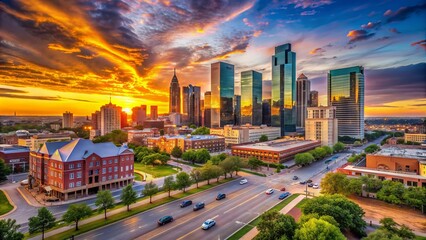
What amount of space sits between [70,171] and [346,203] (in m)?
59.2

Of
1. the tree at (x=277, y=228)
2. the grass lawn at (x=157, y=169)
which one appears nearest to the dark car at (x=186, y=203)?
the tree at (x=277, y=228)

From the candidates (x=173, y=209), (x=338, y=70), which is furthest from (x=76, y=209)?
(x=338, y=70)

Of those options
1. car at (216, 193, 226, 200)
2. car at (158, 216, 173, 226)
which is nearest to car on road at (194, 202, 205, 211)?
car at (216, 193, 226, 200)

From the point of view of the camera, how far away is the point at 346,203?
37.0 meters

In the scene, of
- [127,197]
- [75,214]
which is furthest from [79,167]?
[75,214]

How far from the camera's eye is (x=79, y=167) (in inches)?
2256

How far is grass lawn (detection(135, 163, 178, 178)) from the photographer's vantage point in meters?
79.4

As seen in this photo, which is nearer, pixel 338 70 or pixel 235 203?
pixel 235 203

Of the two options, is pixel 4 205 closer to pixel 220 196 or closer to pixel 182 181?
pixel 182 181

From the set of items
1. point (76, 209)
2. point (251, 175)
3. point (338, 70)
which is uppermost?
point (338, 70)

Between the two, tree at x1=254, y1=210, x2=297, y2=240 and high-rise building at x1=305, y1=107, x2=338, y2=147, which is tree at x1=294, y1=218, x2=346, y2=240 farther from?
high-rise building at x1=305, y1=107, x2=338, y2=147

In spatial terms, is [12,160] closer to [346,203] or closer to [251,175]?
[251,175]

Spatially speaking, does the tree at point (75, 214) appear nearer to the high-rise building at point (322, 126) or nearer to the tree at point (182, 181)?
the tree at point (182, 181)

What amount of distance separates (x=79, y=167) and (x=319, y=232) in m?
55.2
